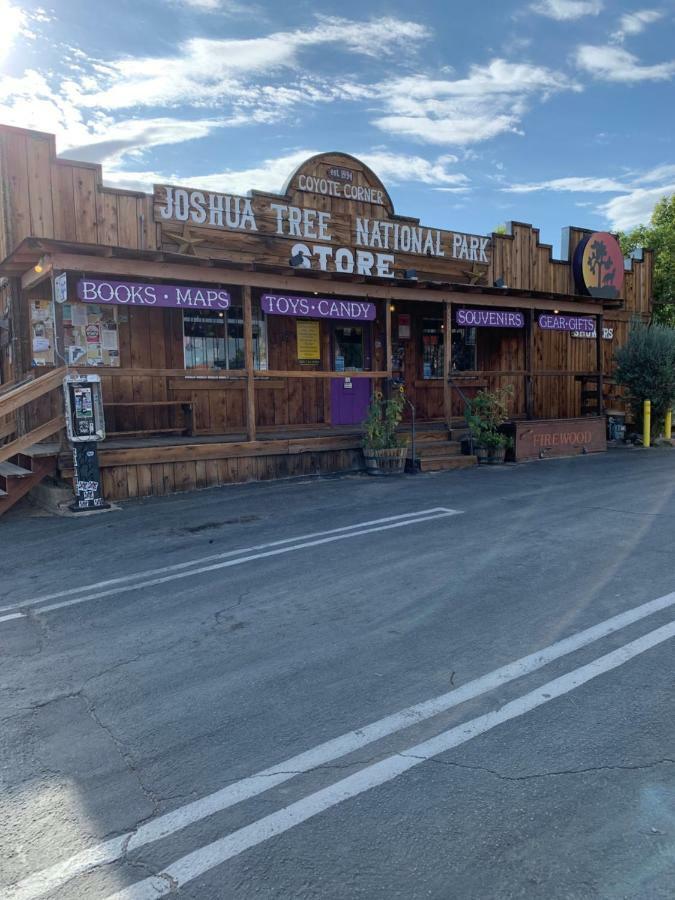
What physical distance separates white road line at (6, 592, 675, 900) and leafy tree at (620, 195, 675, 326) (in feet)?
73.9

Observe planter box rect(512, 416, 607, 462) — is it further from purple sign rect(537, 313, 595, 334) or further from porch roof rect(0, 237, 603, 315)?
porch roof rect(0, 237, 603, 315)

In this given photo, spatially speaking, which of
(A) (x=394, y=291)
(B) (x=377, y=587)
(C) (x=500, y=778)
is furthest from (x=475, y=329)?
(C) (x=500, y=778)

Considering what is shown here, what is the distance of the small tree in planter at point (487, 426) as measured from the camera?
13.2m

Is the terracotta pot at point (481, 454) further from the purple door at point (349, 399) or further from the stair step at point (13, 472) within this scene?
the stair step at point (13, 472)

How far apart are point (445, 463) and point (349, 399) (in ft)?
9.62

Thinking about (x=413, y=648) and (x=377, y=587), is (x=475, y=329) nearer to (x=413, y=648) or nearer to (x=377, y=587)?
(x=377, y=587)

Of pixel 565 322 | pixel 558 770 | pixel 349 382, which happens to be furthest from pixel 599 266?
pixel 558 770

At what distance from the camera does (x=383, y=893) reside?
2297 millimetres

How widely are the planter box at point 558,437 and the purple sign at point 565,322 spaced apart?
86.1 inches

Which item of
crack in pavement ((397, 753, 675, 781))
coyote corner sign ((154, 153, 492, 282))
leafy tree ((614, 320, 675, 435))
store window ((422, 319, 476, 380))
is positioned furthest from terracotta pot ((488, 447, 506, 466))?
crack in pavement ((397, 753, 675, 781))

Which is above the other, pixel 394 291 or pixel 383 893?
pixel 394 291

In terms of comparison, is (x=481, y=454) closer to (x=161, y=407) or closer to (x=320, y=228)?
(x=320, y=228)

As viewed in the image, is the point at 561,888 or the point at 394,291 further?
the point at 394,291

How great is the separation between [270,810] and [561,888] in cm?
110
